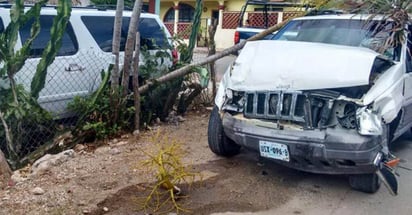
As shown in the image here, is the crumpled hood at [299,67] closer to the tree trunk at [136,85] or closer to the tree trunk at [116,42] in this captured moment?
the tree trunk at [136,85]

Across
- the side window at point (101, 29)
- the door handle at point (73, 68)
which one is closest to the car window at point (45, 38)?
the door handle at point (73, 68)

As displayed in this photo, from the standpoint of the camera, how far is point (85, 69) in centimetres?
593

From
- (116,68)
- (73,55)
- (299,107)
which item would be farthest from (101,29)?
(299,107)

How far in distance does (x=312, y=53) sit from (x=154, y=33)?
341 cm

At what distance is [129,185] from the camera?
13.8 ft

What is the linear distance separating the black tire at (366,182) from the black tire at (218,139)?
1.42 metres

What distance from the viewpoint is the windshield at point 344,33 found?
491 centimetres

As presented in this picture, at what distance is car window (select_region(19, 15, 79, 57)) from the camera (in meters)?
5.32

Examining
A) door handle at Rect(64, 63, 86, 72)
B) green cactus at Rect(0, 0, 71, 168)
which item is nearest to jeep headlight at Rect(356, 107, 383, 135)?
green cactus at Rect(0, 0, 71, 168)

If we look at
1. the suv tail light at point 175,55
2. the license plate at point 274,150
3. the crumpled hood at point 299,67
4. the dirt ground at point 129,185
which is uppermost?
the crumpled hood at point 299,67

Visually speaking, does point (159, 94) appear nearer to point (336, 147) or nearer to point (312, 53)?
point (312, 53)

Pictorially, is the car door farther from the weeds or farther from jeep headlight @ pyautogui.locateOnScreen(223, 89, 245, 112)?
jeep headlight @ pyautogui.locateOnScreen(223, 89, 245, 112)

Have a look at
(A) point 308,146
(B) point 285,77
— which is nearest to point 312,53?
(B) point 285,77

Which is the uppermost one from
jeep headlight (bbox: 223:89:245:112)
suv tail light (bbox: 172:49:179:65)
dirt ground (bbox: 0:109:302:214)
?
suv tail light (bbox: 172:49:179:65)
